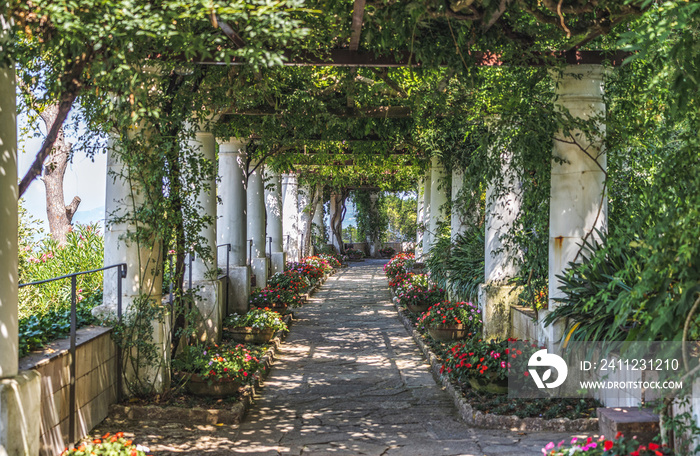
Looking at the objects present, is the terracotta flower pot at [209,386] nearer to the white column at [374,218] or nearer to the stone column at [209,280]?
the stone column at [209,280]

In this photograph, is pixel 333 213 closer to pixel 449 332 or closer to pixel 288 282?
pixel 288 282

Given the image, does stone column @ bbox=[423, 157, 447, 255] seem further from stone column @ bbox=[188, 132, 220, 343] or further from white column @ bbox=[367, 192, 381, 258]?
white column @ bbox=[367, 192, 381, 258]

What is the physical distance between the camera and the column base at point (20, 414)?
3.80 meters

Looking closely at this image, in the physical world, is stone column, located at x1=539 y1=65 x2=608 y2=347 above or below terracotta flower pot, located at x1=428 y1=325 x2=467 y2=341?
above

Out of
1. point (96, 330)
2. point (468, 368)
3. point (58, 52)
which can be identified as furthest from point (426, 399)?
point (58, 52)

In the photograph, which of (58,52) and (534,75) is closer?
(58,52)

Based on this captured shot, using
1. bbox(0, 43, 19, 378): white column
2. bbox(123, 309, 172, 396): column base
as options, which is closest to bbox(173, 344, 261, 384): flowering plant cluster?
bbox(123, 309, 172, 396): column base

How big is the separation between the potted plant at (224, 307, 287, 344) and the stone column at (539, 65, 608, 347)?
15.6 ft

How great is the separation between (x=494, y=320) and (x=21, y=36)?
245 inches

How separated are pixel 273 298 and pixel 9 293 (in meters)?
8.48

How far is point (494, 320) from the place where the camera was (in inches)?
329

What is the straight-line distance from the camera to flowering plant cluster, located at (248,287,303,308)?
1212 centimetres

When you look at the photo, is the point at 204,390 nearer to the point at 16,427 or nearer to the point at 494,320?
the point at 16,427

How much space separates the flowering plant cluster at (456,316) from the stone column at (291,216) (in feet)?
34.6
